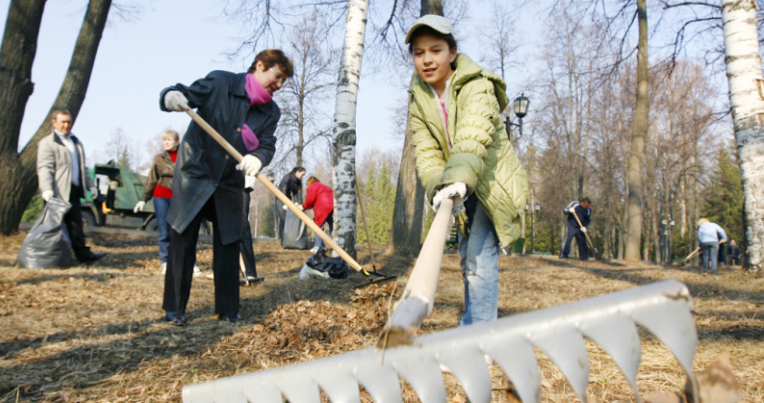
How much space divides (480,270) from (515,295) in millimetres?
3123

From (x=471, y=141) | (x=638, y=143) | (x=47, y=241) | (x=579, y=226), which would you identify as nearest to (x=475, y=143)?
(x=471, y=141)

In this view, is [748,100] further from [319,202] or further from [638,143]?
[638,143]

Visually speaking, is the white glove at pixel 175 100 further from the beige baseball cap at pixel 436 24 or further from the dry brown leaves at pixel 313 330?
the beige baseball cap at pixel 436 24

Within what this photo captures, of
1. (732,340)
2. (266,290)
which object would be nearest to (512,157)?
(732,340)

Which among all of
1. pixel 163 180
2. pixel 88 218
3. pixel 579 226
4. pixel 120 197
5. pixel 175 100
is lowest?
pixel 88 218

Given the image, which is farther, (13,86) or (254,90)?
(13,86)

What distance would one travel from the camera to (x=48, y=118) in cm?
843

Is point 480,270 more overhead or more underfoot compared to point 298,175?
more underfoot

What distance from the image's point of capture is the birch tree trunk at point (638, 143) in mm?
13912

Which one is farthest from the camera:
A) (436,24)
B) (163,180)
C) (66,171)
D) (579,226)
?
(579,226)

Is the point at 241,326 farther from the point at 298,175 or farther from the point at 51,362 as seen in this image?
the point at 298,175

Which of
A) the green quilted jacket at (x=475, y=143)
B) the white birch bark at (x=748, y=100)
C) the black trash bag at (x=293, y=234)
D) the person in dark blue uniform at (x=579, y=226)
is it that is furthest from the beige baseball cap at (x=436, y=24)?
the person in dark blue uniform at (x=579, y=226)

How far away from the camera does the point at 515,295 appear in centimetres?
571

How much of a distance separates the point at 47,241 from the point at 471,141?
561 centimetres
